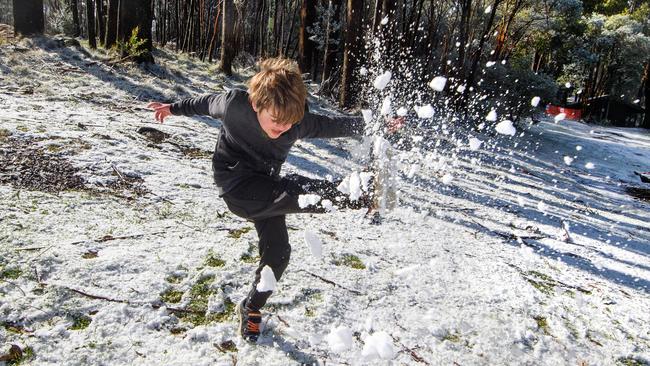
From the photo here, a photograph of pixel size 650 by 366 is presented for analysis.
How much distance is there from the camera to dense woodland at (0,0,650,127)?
9.52 m

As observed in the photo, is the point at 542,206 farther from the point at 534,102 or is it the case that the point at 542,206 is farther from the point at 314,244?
the point at 534,102

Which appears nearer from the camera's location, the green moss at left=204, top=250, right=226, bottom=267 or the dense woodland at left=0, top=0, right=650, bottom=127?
the green moss at left=204, top=250, right=226, bottom=267

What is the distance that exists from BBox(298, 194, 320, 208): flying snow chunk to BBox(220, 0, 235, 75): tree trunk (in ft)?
29.5

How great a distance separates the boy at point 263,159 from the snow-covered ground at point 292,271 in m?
0.41

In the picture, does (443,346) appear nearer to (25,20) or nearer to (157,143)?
(157,143)

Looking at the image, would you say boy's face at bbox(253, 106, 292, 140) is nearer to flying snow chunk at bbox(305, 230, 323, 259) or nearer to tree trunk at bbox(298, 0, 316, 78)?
flying snow chunk at bbox(305, 230, 323, 259)

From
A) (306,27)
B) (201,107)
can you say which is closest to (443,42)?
(306,27)

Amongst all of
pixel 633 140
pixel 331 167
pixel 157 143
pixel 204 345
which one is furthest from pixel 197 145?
pixel 633 140

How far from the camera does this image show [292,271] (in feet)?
9.60

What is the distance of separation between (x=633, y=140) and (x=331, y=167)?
60.3 ft

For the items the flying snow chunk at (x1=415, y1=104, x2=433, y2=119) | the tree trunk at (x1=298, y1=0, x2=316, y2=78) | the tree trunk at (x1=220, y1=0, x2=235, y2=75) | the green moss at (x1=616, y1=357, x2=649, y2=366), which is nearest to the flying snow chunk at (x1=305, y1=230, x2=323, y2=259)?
the green moss at (x1=616, y1=357, x2=649, y2=366)

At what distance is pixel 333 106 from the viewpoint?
1034cm

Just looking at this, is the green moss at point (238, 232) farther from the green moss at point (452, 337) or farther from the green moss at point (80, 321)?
the green moss at point (452, 337)

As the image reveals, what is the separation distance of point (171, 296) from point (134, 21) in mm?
8033
